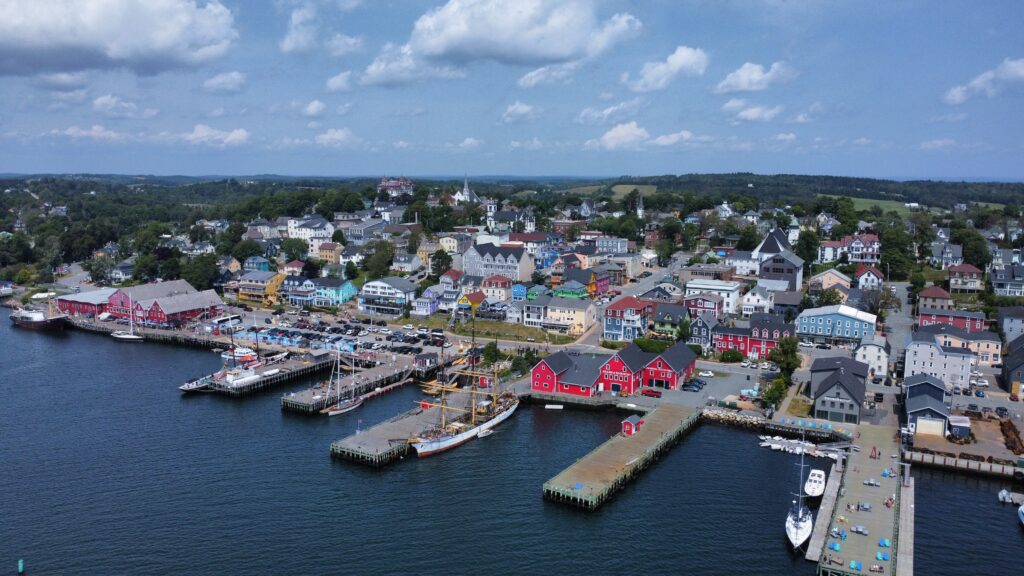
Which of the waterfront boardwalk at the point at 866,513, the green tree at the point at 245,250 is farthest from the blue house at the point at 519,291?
the green tree at the point at 245,250

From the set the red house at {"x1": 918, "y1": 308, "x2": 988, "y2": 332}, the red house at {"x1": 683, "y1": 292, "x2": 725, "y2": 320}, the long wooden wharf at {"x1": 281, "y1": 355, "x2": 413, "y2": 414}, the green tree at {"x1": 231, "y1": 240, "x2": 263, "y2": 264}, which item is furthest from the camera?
the green tree at {"x1": 231, "y1": 240, "x2": 263, "y2": 264}

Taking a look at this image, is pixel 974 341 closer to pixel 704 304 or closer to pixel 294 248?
pixel 704 304

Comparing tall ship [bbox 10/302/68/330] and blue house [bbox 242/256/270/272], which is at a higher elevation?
blue house [bbox 242/256/270/272]

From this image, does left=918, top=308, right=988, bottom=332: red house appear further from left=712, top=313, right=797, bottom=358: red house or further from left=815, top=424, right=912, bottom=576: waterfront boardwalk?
left=815, top=424, right=912, bottom=576: waterfront boardwalk

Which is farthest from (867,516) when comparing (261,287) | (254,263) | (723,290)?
(254,263)

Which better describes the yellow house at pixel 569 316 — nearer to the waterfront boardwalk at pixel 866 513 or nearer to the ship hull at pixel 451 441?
the ship hull at pixel 451 441

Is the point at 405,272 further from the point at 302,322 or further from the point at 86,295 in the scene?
the point at 86,295

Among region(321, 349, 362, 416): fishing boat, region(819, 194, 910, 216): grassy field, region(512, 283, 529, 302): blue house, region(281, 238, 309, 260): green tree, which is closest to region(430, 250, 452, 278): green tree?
region(512, 283, 529, 302): blue house
